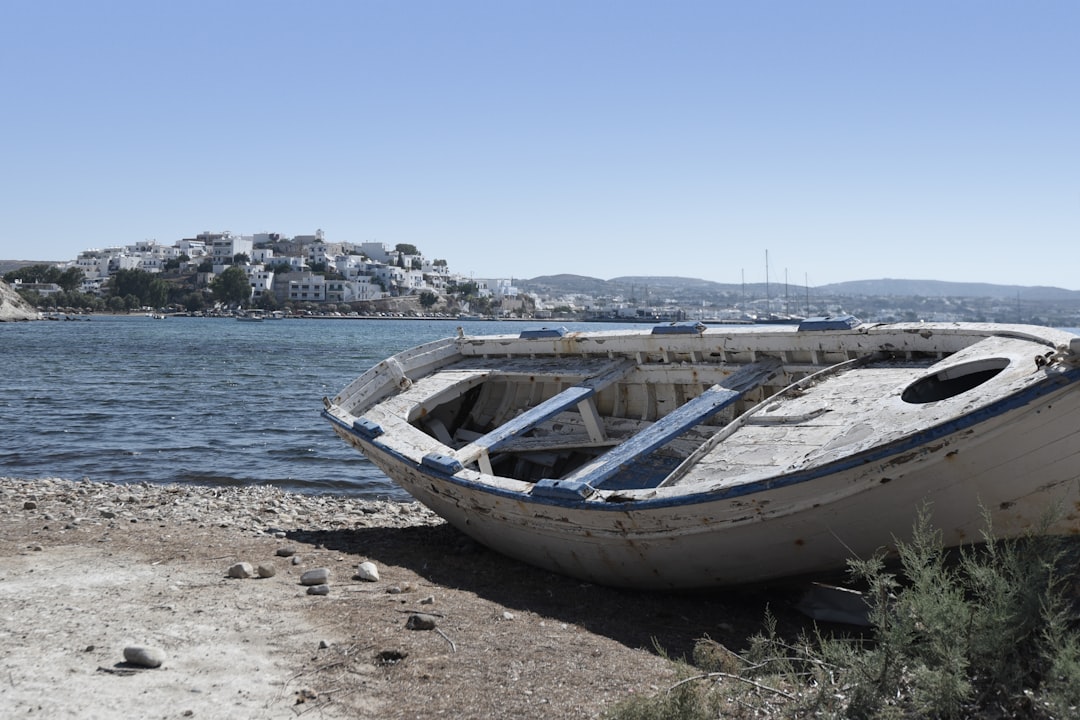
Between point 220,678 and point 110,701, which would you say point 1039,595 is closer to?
point 220,678

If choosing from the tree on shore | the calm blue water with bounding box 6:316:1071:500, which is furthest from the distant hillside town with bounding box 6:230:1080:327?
the calm blue water with bounding box 6:316:1071:500

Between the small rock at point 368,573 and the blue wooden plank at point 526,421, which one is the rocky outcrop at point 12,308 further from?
the small rock at point 368,573

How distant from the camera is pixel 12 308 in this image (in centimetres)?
10631

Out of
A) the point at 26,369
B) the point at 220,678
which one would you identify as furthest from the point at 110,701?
the point at 26,369

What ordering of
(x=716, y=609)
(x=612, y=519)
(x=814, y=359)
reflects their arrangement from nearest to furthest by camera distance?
(x=612, y=519) → (x=716, y=609) → (x=814, y=359)

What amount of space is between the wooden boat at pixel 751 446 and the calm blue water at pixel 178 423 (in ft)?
14.5

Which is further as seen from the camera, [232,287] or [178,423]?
[232,287]

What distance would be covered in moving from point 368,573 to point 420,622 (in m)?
1.59

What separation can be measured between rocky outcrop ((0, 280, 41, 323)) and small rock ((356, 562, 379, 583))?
109 metres

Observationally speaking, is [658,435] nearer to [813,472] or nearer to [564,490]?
[564,490]

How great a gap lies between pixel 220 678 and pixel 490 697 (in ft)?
5.07

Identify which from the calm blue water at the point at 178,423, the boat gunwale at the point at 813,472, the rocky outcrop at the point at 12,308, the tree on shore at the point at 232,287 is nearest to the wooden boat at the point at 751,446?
the boat gunwale at the point at 813,472

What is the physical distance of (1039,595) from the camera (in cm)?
431

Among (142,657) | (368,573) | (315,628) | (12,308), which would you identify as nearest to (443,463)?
(368,573)
